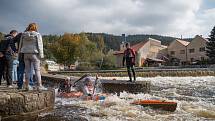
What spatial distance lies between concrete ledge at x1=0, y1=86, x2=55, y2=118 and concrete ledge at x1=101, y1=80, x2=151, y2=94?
7.22 metres

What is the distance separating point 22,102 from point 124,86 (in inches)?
337

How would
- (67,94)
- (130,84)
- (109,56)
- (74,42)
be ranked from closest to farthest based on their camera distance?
(67,94), (130,84), (74,42), (109,56)

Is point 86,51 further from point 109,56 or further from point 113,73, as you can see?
point 113,73

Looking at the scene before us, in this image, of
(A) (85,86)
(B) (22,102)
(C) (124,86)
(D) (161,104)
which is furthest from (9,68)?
(C) (124,86)

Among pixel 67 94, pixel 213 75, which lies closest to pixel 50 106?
pixel 67 94

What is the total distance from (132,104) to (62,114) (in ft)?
8.96

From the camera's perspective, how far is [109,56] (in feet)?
282

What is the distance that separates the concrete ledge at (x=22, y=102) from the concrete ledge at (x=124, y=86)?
7.22 metres

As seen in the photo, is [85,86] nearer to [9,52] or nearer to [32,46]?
[9,52]

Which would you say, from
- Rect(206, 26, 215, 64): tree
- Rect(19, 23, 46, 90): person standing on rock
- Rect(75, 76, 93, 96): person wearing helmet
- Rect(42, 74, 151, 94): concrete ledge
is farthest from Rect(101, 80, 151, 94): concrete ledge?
Rect(206, 26, 215, 64): tree

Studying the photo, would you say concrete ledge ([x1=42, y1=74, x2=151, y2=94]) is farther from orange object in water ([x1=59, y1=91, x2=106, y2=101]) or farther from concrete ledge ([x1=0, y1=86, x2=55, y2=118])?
concrete ledge ([x1=0, y1=86, x2=55, y2=118])

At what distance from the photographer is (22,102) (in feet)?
28.2

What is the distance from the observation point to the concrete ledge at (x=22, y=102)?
8211mm

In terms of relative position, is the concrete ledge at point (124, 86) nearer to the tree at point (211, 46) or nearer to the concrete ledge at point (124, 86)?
the concrete ledge at point (124, 86)
